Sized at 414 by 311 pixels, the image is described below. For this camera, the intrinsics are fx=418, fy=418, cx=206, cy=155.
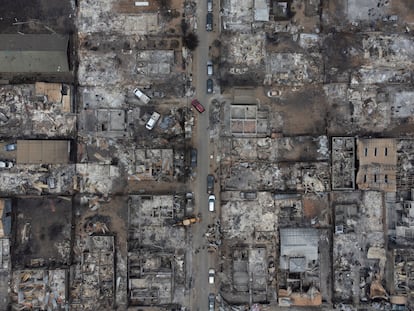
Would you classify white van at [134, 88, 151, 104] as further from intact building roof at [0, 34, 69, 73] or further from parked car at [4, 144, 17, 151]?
parked car at [4, 144, 17, 151]

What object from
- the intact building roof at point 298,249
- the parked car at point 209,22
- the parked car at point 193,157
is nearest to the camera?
the intact building roof at point 298,249

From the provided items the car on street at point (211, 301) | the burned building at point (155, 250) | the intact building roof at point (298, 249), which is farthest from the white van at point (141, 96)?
the car on street at point (211, 301)

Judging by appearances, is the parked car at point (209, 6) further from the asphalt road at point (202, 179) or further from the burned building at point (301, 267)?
the burned building at point (301, 267)

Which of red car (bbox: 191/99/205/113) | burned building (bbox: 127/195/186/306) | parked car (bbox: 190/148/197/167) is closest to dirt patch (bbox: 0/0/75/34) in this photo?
red car (bbox: 191/99/205/113)

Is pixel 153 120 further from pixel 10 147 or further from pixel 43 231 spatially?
pixel 43 231

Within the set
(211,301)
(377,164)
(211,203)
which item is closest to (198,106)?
(211,203)

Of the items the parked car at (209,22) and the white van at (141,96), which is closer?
the white van at (141,96)

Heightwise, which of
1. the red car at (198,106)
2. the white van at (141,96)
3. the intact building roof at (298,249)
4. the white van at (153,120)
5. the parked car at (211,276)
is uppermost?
the white van at (141,96)
